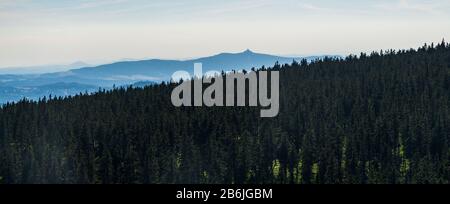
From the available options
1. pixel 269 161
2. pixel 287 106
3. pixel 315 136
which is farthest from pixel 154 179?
pixel 287 106

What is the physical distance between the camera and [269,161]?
471 ft

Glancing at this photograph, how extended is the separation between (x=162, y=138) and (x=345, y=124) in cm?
5188

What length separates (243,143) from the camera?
154 meters

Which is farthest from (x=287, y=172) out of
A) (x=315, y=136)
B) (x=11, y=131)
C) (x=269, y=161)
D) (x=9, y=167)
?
(x=11, y=131)

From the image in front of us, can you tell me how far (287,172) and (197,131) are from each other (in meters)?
33.7

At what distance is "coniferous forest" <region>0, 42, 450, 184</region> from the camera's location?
135000 mm

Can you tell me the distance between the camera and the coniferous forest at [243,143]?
135m
